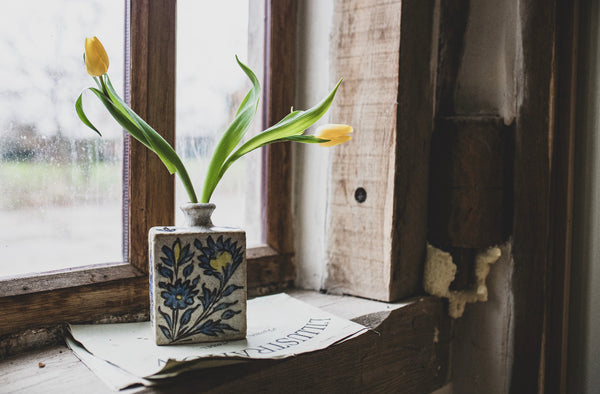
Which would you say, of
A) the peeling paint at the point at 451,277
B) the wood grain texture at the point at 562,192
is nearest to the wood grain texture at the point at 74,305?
the peeling paint at the point at 451,277

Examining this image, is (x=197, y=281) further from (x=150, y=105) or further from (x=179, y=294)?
(x=150, y=105)

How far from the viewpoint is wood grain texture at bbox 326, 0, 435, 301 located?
1003mm

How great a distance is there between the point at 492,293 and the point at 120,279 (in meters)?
0.81

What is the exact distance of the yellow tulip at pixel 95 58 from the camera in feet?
2.19

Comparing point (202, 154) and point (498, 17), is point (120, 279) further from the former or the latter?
point (498, 17)

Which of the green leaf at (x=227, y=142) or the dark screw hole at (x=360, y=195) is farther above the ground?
the green leaf at (x=227, y=142)

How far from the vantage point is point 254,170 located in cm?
111

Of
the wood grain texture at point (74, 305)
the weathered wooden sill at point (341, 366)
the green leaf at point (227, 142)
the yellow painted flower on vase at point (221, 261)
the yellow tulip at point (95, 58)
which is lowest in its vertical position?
the weathered wooden sill at point (341, 366)

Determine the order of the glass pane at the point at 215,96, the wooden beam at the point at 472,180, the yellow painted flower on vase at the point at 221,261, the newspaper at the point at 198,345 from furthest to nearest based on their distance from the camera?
the wooden beam at the point at 472,180, the glass pane at the point at 215,96, the yellow painted flower on vase at the point at 221,261, the newspaper at the point at 198,345

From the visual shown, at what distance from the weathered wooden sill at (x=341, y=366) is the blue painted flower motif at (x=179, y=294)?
0.11 metres

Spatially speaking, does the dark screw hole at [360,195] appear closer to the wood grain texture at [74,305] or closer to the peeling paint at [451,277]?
the peeling paint at [451,277]

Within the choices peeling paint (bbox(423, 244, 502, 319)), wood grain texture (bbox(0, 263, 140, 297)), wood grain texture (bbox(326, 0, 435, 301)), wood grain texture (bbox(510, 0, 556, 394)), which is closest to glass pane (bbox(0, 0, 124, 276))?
wood grain texture (bbox(0, 263, 140, 297))

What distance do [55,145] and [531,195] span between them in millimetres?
966

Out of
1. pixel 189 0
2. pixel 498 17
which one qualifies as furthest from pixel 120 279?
pixel 498 17
